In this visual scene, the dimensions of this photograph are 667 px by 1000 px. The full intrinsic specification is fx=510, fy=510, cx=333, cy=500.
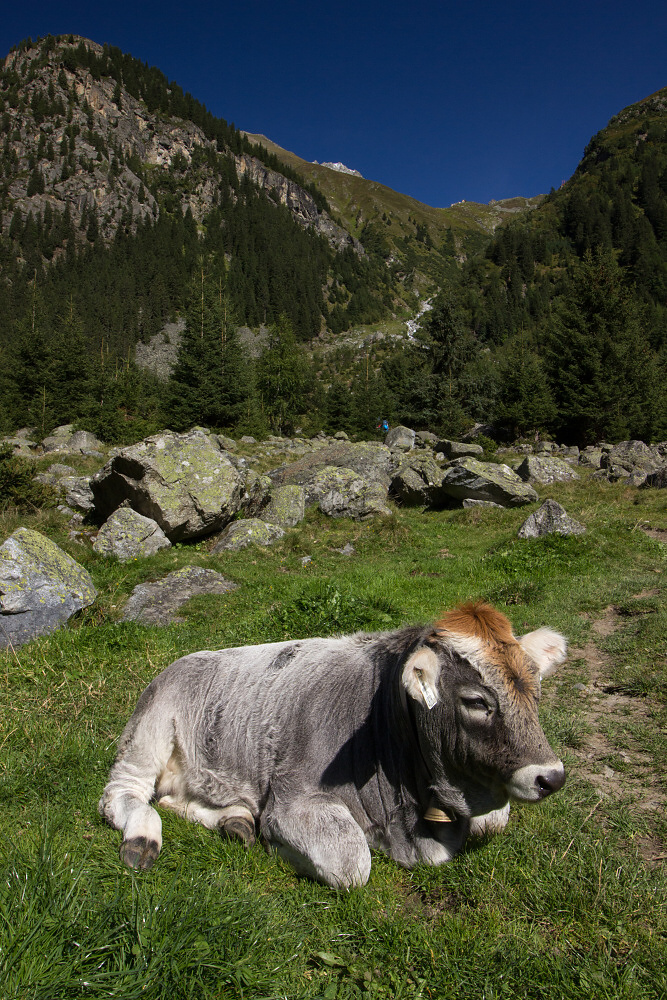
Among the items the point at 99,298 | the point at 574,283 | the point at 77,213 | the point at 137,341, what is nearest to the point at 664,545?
the point at 574,283

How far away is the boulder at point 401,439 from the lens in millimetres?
31214

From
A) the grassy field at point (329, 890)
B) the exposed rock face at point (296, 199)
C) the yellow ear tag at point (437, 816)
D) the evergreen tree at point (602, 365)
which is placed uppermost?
the exposed rock face at point (296, 199)

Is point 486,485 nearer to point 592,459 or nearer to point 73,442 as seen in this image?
point 592,459

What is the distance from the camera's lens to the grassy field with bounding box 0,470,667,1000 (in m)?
2.24

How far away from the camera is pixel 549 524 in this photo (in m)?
11.6

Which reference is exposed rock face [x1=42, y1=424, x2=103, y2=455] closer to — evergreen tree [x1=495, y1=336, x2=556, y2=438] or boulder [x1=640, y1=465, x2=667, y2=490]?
boulder [x1=640, y1=465, x2=667, y2=490]

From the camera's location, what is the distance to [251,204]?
6245 inches

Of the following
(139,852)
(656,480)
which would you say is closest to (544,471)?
(656,480)

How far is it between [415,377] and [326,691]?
40.1m

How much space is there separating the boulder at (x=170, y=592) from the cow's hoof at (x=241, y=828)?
5160 mm

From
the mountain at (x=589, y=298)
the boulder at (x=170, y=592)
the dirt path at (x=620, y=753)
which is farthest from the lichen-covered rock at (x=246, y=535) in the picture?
the mountain at (x=589, y=298)

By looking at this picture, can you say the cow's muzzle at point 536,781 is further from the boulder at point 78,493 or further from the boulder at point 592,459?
the boulder at point 592,459

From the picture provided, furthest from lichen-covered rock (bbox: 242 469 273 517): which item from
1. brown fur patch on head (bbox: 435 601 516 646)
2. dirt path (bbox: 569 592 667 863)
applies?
brown fur patch on head (bbox: 435 601 516 646)

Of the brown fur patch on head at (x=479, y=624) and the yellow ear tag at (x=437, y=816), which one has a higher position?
the brown fur patch on head at (x=479, y=624)
